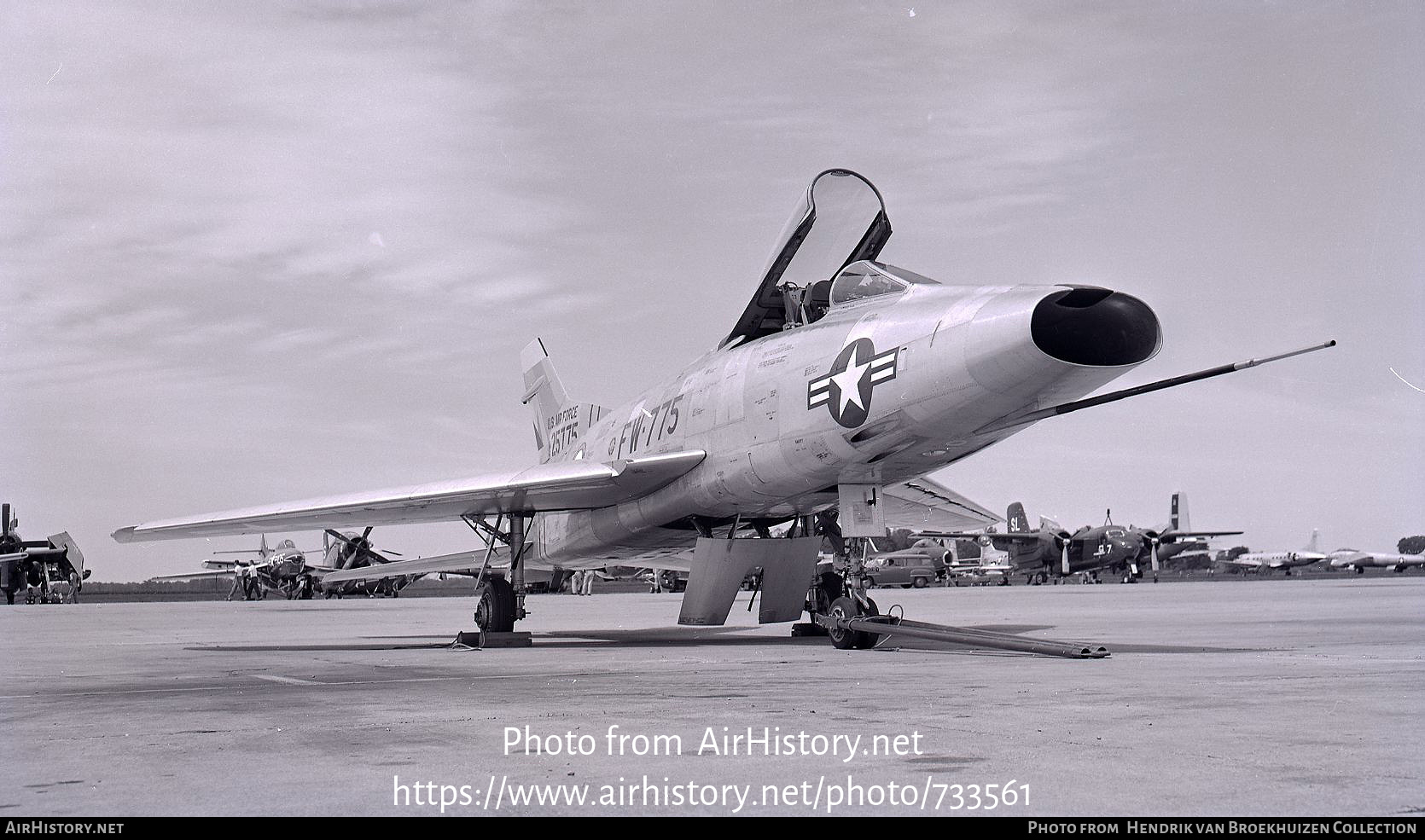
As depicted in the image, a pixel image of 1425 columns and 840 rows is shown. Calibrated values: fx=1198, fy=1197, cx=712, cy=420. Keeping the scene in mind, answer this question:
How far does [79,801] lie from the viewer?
3.92 metres

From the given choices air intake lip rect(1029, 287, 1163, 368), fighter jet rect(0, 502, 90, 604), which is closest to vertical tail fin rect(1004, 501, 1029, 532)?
fighter jet rect(0, 502, 90, 604)

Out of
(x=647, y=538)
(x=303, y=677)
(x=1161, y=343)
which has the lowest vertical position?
(x=303, y=677)

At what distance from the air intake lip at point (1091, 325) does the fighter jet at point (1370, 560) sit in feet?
325

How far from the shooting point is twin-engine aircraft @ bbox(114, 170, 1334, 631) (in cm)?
977

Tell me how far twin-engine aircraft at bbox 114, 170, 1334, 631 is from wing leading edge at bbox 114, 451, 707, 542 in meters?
0.04

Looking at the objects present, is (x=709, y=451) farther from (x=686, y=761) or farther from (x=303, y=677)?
(x=686, y=761)

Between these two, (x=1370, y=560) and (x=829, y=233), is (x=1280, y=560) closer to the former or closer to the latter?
(x=1370, y=560)

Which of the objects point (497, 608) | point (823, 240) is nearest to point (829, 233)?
point (823, 240)

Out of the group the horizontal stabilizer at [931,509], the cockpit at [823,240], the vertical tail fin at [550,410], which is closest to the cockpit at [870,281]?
the cockpit at [823,240]

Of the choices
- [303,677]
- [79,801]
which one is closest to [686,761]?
[79,801]

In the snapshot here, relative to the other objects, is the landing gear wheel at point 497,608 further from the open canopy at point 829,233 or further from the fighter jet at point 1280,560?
the fighter jet at point 1280,560

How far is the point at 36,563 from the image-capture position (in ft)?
187

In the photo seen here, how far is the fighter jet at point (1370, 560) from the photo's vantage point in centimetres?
9538
